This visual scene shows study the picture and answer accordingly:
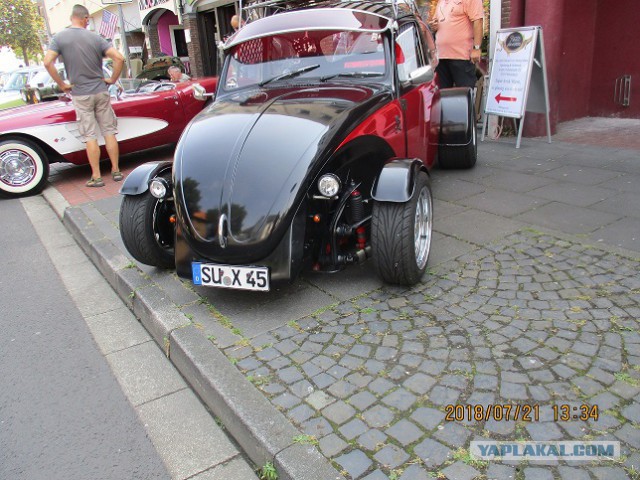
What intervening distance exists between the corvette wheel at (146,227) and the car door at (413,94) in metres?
2.07

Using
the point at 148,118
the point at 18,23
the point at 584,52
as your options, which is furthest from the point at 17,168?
the point at 18,23

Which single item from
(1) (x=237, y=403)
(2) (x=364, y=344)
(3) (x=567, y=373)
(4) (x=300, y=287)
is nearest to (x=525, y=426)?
(3) (x=567, y=373)

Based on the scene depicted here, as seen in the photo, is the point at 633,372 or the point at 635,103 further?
the point at 635,103

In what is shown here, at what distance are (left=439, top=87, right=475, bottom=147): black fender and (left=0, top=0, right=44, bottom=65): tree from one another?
41.6 meters

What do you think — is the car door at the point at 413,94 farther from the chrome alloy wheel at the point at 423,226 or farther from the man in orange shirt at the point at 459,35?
the man in orange shirt at the point at 459,35

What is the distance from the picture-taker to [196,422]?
262cm

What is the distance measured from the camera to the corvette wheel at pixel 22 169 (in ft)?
22.4

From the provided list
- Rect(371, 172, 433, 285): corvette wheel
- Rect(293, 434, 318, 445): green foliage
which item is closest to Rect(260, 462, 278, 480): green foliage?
Rect(293, 434, 318, 445): green foliage

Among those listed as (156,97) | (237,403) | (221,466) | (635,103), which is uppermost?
(156,97)

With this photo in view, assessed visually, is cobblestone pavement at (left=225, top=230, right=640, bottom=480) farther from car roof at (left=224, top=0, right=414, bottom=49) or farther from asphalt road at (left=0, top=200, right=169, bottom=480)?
car roof at (left=224, top=0, right=414, bottom=49)

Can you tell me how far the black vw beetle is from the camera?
10.2ft

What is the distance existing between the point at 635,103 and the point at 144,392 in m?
8.20

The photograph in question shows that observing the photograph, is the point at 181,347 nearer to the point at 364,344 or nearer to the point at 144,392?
the point at 144,392

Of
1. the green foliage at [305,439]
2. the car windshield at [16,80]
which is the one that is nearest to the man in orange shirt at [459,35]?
the green foliage at [305,439]
